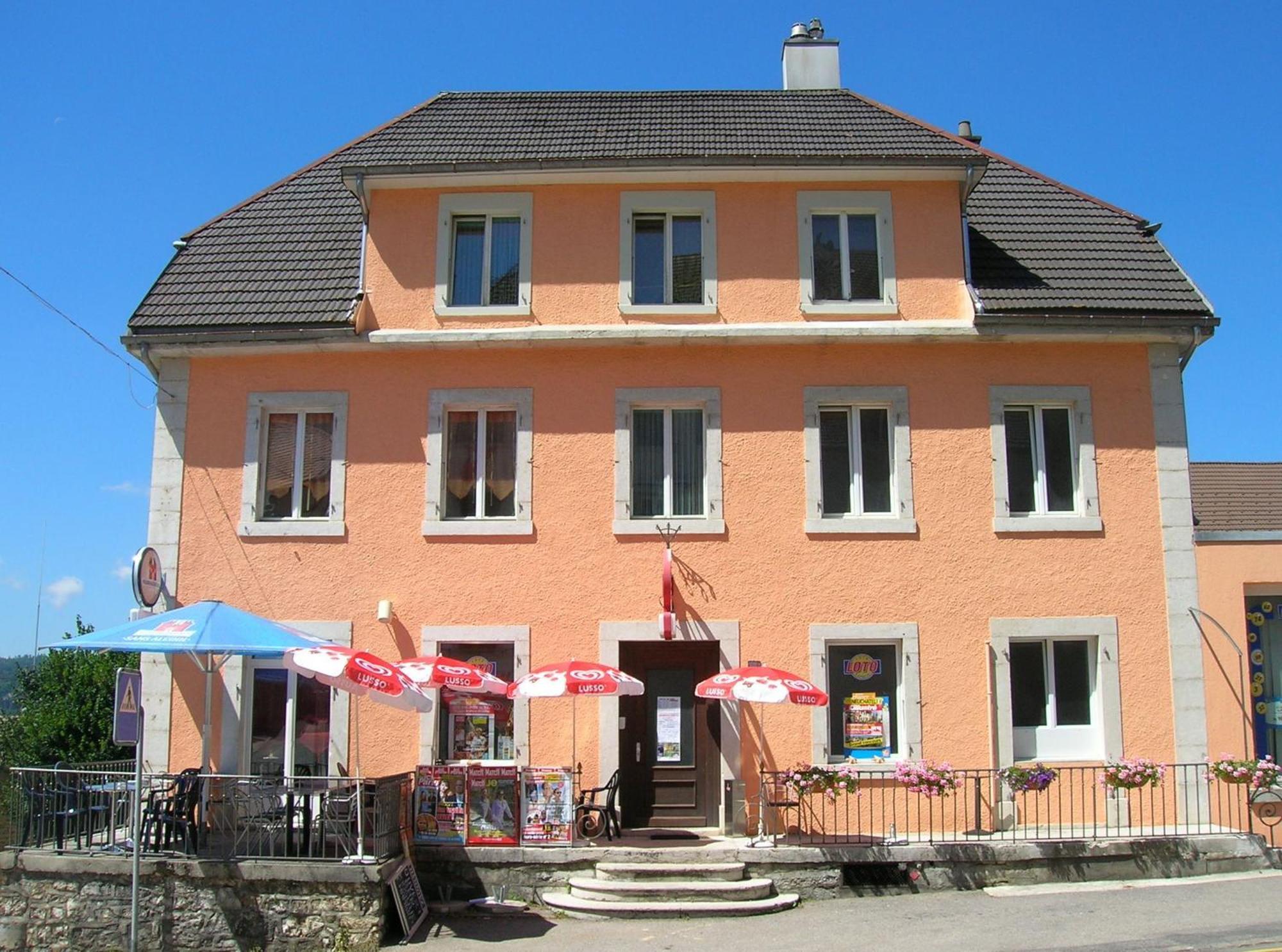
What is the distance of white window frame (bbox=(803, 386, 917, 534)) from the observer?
14.0 metres

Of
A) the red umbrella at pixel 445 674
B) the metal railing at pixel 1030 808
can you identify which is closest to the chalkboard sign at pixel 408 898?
the red umbrella at pixel 445 674

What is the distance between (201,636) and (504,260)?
6148 millimetres

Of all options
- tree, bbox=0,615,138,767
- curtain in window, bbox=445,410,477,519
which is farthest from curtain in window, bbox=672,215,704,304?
tree, bbox=0,615,138,767

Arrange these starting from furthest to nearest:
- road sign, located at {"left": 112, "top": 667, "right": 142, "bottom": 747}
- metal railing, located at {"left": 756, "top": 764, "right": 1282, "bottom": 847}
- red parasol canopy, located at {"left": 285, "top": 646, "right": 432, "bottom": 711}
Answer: metal railing, located at {"left": 756, "top": 764, "right": 1282, "bottom": 847}, red parasol canopy, located at {"left": 285, "top": 646, "right": 432, "bottom": 711}, road sign, located at {"left": 112, "top": 667, "right": 142, "bottom": 747}

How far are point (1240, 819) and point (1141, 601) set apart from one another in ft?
8.96

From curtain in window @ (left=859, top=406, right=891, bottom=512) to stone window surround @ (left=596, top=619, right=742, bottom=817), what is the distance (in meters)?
2.39

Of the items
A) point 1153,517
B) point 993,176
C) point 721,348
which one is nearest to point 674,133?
point 721,348

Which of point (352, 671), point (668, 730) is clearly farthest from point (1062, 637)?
point (352, 671)

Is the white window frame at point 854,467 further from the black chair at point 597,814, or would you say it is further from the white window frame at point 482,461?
the black chair at point 597,814

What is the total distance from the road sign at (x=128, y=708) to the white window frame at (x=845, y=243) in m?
8.83

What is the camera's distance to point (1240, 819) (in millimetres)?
13461

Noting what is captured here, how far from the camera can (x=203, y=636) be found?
11.7m

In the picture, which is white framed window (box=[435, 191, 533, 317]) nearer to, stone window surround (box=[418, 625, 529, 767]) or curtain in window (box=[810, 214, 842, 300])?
curtain in window (box=[810, 214, 842, 300])

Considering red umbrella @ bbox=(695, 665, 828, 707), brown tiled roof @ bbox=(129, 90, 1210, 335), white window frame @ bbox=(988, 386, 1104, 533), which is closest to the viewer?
red umbrella @ bbox=(695, 665, 828, 707)
